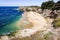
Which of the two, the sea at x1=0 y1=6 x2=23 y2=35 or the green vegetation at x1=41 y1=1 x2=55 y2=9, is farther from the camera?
the green vegetation at x1=41 y1=1 x2=55 y2=9

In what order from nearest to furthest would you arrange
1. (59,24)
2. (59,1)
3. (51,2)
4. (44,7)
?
(59,24) < (59,1) < (51,2) < (44,7)

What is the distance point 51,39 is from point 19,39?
769 cm

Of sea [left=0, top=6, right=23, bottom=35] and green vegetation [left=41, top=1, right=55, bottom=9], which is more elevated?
green vegetation [left=41, top=1, right=55, bottom=9]

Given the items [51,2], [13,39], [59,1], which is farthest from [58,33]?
[51,2]

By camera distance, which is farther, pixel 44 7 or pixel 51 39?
pixel 44 7

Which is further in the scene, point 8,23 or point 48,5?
point 48,5

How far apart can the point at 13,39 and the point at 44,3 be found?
190 feet

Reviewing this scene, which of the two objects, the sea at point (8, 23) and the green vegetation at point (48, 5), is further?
the green vegetation at point (48, 5)

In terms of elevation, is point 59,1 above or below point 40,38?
above

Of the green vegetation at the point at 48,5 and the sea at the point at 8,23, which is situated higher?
the green vegetation at the point at 48,5

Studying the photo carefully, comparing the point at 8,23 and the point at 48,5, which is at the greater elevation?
the point at 48,5

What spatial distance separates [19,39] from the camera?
29234 millimetres

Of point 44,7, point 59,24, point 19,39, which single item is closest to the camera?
point 19,39

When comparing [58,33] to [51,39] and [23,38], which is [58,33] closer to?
[51,39]
